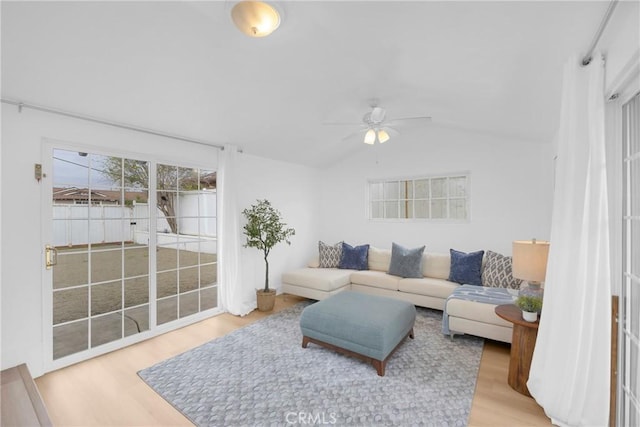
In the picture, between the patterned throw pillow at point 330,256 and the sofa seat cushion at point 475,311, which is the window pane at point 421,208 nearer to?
the patterned throw pillow at point 330,256

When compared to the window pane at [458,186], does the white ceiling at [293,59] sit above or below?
above

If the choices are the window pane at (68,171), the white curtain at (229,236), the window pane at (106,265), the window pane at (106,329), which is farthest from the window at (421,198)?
the window pane at (68,171)

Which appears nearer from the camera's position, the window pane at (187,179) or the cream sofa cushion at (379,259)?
the window pane at (187,179)

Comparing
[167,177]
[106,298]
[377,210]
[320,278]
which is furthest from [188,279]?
[377,210]

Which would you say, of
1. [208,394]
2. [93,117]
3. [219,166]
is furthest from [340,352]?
[93,117]

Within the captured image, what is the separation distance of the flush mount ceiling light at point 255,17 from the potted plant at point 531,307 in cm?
276

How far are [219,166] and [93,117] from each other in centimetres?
148

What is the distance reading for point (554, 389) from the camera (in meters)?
1.76

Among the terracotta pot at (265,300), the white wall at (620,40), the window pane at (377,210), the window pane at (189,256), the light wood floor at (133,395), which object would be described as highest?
the white wall at (620,40)

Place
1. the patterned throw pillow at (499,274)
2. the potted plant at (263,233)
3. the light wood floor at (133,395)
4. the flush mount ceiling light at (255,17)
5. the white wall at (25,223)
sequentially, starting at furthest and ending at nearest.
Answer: the potted plant at (263,233)
the patterned throw pillow at (499,274)
the white wall at (25,223)
the light wood floor at (133,395)
the flush mount ceiling light at (255,17)

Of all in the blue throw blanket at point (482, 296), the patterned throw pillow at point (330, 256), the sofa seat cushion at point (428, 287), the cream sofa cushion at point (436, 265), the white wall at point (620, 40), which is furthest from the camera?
the patterned throw pillow at point (330, 256)

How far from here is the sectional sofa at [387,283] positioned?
314cm

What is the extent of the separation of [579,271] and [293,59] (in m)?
2.51

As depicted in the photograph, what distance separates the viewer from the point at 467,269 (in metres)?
3.84
